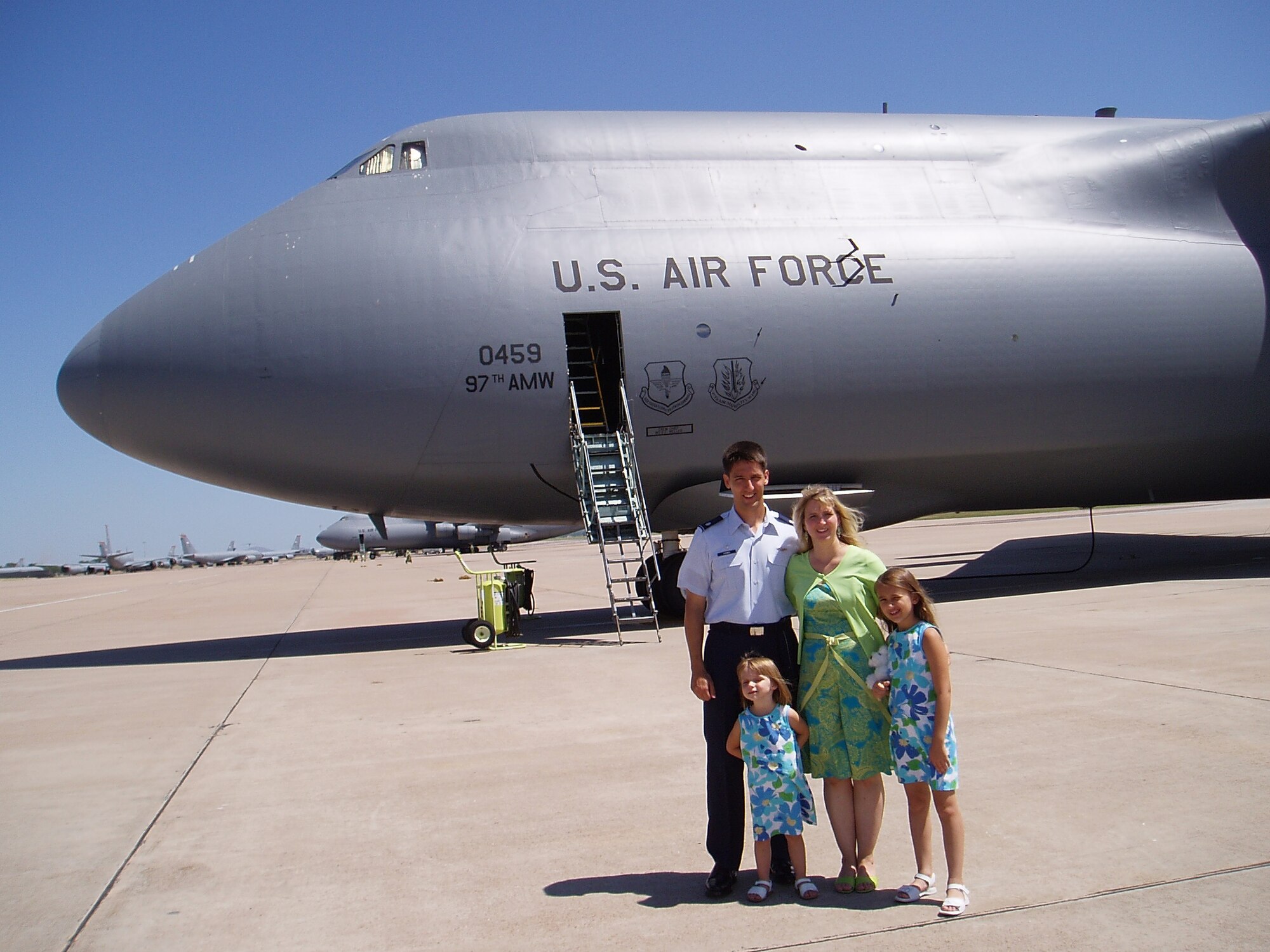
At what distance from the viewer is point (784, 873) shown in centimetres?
368

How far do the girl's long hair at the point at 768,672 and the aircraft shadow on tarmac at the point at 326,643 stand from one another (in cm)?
673

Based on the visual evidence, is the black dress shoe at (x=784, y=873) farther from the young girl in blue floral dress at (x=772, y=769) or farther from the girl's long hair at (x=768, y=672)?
the girl's long hair at (x=768, y=672)

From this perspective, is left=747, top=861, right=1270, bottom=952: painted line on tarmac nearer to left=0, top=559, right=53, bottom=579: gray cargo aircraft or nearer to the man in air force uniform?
the man in air force uniform

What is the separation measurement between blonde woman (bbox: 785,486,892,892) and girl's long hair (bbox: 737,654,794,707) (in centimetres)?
10

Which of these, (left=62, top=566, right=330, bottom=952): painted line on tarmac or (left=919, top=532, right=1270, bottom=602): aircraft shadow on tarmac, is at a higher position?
(left=62, top=566, right=330, bottom=952): painted line on tarmac

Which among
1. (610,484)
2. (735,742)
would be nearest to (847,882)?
(735,742)

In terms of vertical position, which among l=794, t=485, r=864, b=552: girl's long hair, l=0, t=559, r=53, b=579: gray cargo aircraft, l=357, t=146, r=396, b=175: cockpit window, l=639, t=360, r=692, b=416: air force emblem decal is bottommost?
l=0, t=559, r=53, b=579: gray cargo aircraft

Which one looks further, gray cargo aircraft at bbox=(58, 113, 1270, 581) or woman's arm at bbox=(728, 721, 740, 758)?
gray cargo aircraft at bbox=(58, 113, 1270, 581)

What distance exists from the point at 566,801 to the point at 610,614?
29.1 feet

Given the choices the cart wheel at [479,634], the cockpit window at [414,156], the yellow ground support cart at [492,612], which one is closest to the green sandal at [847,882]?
the yellow ground support cart at [492,612]

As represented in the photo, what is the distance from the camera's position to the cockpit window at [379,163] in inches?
440

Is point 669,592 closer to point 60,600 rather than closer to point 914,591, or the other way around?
point 914,591

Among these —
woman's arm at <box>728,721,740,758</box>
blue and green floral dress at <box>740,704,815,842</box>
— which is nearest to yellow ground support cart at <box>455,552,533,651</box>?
woman's arm at <box>728,721,740,758</box>

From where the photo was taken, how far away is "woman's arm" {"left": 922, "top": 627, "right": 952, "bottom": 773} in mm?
3381
